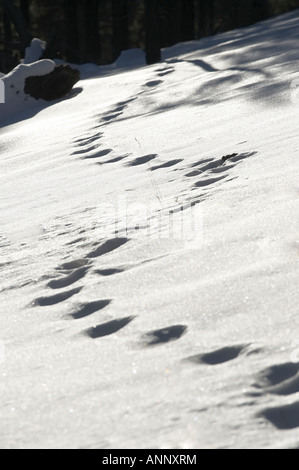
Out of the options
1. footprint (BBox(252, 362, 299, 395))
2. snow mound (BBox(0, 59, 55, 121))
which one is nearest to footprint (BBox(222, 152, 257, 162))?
footprint (BBox(252, 362, 299, 395))

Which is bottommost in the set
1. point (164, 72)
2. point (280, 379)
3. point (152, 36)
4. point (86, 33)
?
point (280, 379)

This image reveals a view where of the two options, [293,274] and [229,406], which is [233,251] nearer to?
[293,274]

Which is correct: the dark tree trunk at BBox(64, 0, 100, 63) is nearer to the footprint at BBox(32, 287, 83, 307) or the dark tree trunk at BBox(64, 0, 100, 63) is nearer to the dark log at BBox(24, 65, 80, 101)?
the dark log at BBox(24, 65, 80, 101)

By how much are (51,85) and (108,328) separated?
6.85m

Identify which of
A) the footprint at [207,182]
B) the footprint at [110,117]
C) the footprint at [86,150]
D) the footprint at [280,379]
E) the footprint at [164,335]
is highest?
the footprint at [207,182]

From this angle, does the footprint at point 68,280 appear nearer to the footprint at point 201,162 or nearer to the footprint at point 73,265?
the footprint at point 73,265

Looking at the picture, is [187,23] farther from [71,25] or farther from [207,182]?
[207,182]

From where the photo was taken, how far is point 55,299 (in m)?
2.62

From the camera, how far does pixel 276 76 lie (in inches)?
248

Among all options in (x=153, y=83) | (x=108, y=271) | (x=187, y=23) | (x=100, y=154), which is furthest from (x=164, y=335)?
(x=187, y=23)

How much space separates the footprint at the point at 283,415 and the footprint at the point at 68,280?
4.26ft

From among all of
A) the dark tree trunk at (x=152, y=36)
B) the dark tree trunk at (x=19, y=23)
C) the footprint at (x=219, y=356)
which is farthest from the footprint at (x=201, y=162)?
the dark tree trunk at (x=19, y=23)

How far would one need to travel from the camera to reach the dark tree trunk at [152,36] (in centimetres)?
1086

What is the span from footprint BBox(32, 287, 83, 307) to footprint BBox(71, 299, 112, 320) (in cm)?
15
